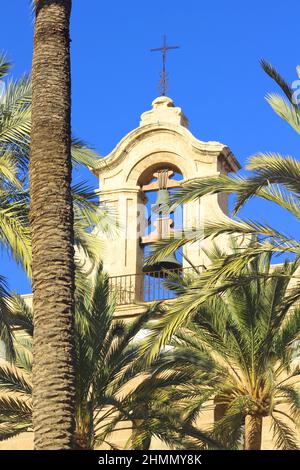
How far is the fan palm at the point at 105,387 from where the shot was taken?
2208 centimetres

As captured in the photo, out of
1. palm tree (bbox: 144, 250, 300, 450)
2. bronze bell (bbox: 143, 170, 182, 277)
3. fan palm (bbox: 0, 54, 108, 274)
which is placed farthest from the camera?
bronze bell (bbox: 143, 170, 182, 277)

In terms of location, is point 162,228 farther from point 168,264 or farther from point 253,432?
point 253,432

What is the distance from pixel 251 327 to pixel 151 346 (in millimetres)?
5112

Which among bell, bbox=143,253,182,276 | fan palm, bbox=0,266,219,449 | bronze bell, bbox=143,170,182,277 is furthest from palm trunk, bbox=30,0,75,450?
bell, bbox=143,253,182,276

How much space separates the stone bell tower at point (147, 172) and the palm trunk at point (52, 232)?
11.6 m

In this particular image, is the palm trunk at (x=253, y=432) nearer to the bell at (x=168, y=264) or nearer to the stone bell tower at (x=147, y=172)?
the bell at (x=168, y=264)

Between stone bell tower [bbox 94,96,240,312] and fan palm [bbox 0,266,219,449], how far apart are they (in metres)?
5.34

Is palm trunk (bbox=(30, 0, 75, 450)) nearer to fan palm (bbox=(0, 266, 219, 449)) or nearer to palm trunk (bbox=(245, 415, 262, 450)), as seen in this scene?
fan palm (bbox=(0, 266, 219, 449))

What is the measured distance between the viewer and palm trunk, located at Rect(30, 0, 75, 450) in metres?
15.2

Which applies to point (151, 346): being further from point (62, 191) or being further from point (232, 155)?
point (232, 155)

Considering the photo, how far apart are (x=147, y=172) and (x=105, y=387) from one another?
8429 mm

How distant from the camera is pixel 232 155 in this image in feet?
95.7

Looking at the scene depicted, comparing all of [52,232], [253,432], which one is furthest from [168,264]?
[52,232]
